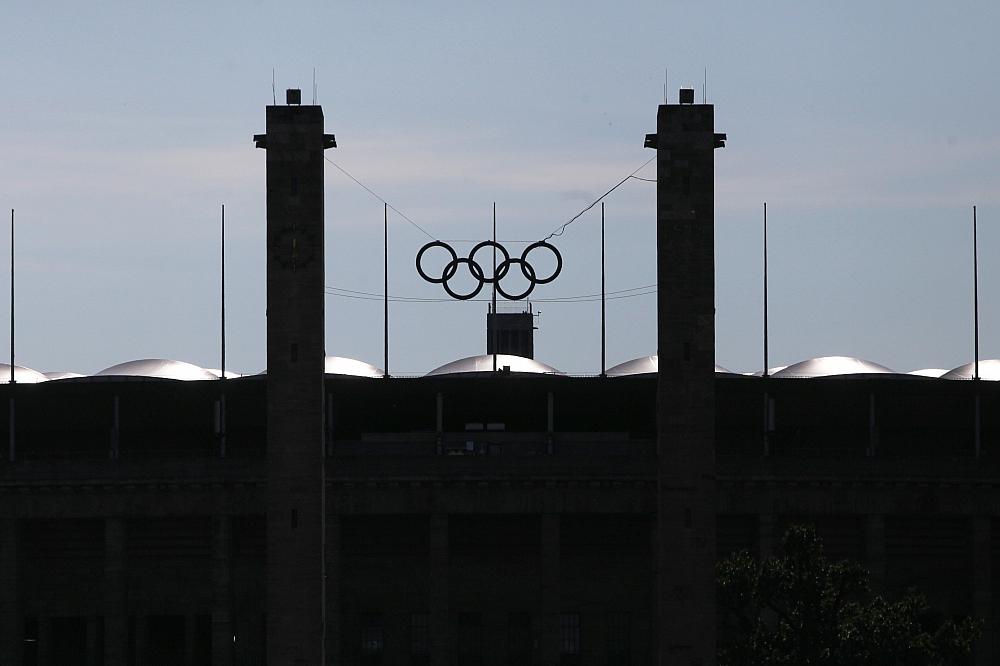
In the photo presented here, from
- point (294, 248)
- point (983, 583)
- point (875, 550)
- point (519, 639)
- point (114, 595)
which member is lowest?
point (519, 639)

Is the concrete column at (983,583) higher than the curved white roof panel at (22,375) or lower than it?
lower

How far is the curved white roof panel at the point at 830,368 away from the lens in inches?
4924

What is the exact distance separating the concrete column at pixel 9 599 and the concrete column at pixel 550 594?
2743cm

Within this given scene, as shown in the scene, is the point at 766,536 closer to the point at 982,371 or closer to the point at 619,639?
the point at 619,639

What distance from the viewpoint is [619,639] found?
98.6m

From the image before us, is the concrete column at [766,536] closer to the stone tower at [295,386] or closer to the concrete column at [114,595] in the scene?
the stone tower at [295,386]

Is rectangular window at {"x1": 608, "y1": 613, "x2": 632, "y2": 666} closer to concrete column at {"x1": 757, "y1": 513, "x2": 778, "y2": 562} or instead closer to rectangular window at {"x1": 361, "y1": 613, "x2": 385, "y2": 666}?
concrete column at {"x1": 757, "y1": 513, "x2": 778, "y2": 562}

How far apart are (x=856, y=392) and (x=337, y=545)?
30.0 meters

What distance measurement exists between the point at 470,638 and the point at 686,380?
2058cm

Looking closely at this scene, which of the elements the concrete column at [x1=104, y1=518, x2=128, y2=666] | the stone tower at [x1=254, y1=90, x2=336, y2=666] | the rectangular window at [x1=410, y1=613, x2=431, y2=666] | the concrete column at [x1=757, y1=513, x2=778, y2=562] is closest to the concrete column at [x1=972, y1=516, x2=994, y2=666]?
the concrete column at [x1=757, y1=513, x2=778, y2=562]

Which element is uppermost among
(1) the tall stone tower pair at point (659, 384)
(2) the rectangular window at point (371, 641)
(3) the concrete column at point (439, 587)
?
(1) the tall stone tower pair at point (659, 384)

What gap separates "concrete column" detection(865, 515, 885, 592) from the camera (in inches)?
3861

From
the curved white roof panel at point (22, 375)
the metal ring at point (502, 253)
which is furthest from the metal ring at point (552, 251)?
the curved white roof panel at point (22, 375)

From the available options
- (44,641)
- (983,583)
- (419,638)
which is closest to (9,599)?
(44,641)
